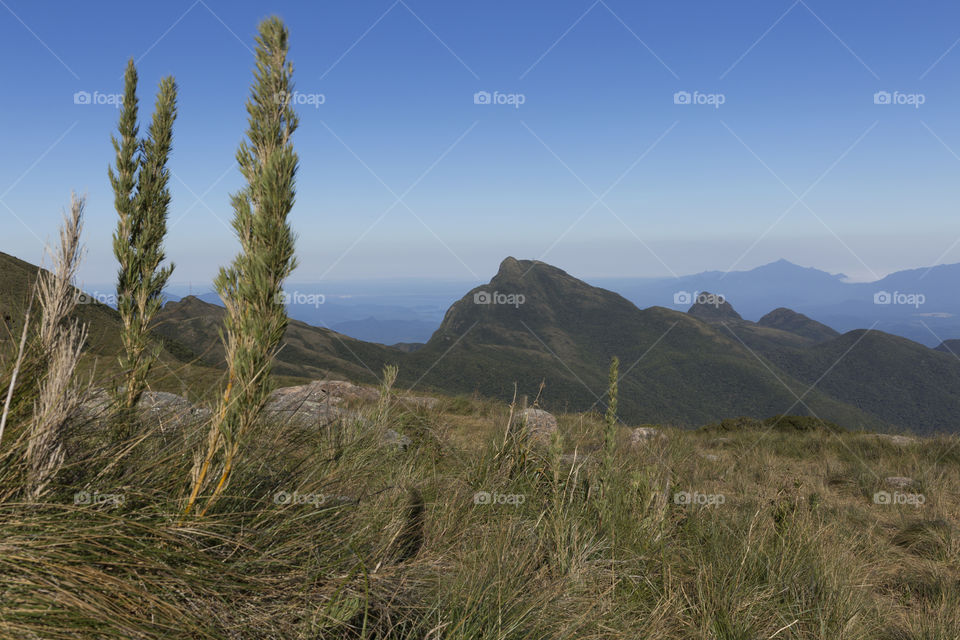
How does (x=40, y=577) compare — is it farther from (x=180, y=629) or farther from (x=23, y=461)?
(x=23, y=461)

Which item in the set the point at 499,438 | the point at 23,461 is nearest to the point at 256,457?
the point at 23,461

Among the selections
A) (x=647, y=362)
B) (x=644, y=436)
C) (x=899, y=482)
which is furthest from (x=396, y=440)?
(x=647, y=362)

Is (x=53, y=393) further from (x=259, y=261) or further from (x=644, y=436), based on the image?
(x=644, y=436)

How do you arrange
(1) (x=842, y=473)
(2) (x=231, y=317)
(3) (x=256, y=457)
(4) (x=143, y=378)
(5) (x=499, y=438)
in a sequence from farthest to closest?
(1) (x=842, y=473), (5) (x=499, y=438), (4) (x=143, y=378), (3) (x=256, y=457), (2) (x=231, y=317)

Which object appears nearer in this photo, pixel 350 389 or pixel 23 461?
pixel 23 461

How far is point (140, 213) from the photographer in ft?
14.1

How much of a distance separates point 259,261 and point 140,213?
2996mm

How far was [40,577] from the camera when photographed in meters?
1.78

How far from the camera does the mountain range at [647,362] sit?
76000mm

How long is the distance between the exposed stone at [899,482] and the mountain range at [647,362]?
42458 millimetres

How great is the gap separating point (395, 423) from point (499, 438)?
2350 mm

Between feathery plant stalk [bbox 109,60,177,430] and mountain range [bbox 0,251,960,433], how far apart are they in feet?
158

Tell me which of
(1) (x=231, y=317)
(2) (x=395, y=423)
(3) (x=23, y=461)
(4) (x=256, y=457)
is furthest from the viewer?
(2) (x=395, y=423)

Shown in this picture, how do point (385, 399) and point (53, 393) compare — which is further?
point (385, 399)
